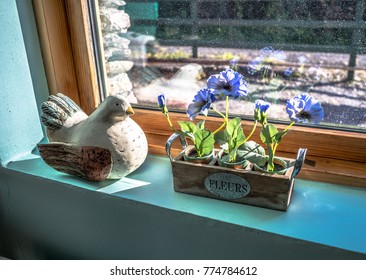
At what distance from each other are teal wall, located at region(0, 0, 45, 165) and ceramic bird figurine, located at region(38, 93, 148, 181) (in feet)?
0.33

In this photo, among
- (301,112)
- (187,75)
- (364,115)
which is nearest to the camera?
(301,112)

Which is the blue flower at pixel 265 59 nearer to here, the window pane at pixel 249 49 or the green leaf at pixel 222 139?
the window pane at pixel 249 49

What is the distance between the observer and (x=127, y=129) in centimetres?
79

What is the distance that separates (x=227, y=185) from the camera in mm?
721

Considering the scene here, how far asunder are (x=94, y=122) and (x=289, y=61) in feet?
1.35

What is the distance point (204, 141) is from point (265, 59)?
8.4 inches

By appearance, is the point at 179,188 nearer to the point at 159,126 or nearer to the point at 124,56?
the point at 159,126

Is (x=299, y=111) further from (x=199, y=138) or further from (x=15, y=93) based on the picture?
(x=15, y=93)

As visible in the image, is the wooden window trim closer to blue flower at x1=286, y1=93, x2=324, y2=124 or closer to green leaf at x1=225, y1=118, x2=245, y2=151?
green leaf at x1=225, y1=118, x2=245, y2=151

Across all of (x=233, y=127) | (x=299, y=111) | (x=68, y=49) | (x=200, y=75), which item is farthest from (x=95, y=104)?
(x=299, y=111)

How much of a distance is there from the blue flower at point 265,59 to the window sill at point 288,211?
25cm

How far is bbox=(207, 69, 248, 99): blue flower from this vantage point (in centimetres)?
68

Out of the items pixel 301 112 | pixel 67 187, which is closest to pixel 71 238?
pixel 67 187

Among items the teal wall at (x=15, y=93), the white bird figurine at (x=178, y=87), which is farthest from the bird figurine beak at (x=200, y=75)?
the teal wall at (x=15, y=93)
